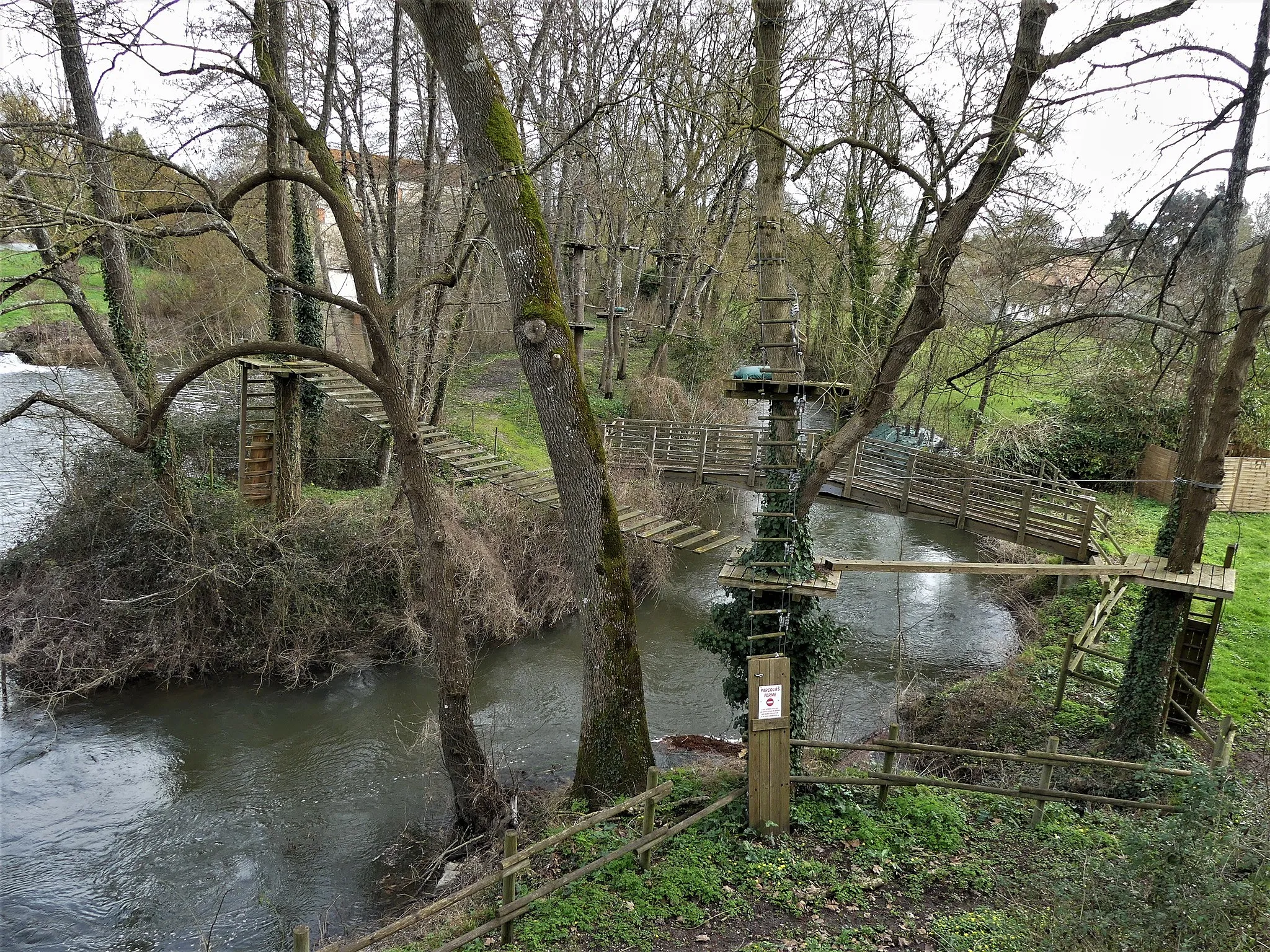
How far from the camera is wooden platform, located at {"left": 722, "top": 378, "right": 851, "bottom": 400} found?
7.02 meters

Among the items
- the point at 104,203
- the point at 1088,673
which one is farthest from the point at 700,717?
the point at 104,203

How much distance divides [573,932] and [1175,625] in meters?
6.72

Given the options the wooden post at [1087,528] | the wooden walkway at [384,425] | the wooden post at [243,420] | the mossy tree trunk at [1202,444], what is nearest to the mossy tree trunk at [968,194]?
the mossy tree trunk at [1202,444]

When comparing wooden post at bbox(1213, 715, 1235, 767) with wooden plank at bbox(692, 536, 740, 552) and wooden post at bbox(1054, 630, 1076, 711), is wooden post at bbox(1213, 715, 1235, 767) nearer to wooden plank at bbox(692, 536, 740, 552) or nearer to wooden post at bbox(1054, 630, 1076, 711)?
wooden post at bbox(1054, 630, 1076, 711)

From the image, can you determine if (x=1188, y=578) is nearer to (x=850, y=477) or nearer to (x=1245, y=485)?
(x=850, y=477)

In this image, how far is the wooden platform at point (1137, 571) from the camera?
7.43 m

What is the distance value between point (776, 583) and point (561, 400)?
104 inches

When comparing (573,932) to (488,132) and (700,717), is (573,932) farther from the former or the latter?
(488,132)

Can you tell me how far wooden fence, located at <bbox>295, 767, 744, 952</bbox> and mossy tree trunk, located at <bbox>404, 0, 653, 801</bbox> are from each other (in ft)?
3.21

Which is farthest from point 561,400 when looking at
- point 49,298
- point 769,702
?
point 49,298

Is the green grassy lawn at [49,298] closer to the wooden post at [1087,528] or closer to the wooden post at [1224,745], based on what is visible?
the wooden post at [1087,528]

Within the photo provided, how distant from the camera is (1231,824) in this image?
14.3ft

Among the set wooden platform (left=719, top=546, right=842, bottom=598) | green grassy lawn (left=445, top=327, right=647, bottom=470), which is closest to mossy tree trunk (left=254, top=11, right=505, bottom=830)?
wooden platform (left=719, top=546, right=842, bottom=598)

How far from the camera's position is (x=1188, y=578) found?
758 cm
